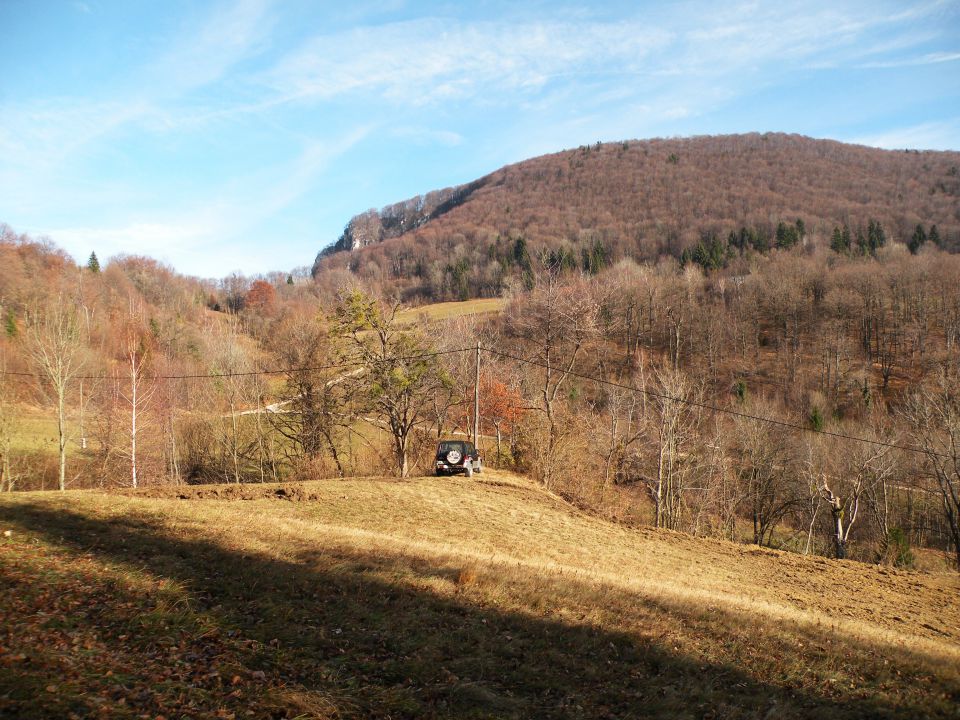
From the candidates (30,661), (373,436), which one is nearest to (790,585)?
(30,661)

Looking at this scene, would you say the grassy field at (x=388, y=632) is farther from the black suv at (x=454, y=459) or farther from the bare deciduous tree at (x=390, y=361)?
the bare deciduous tree at (x=390, y=361)

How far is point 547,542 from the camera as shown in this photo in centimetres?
1942

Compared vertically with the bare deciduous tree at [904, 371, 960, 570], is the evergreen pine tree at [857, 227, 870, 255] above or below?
above

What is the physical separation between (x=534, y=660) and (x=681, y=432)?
35426 millimetres

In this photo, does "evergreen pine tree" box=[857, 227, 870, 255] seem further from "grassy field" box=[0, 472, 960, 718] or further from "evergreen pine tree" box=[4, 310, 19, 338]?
"evergreen pine tree" box=[4, 310, 19, 338]

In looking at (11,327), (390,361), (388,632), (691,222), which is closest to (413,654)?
(388,632)

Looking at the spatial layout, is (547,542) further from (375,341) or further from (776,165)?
(776,165)

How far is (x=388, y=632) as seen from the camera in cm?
904

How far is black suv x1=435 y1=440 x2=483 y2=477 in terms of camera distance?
2816 cm

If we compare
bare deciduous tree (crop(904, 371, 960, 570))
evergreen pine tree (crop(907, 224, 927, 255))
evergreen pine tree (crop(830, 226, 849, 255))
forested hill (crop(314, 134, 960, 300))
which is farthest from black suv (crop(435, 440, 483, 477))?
evergreen pine tree (crop(907, 224, 927, 255))

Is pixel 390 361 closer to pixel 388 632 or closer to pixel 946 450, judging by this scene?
pixel 388 632

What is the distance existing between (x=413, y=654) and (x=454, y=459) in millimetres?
19799

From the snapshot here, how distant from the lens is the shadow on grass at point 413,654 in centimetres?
697

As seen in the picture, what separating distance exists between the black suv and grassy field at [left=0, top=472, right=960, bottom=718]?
1077cm
